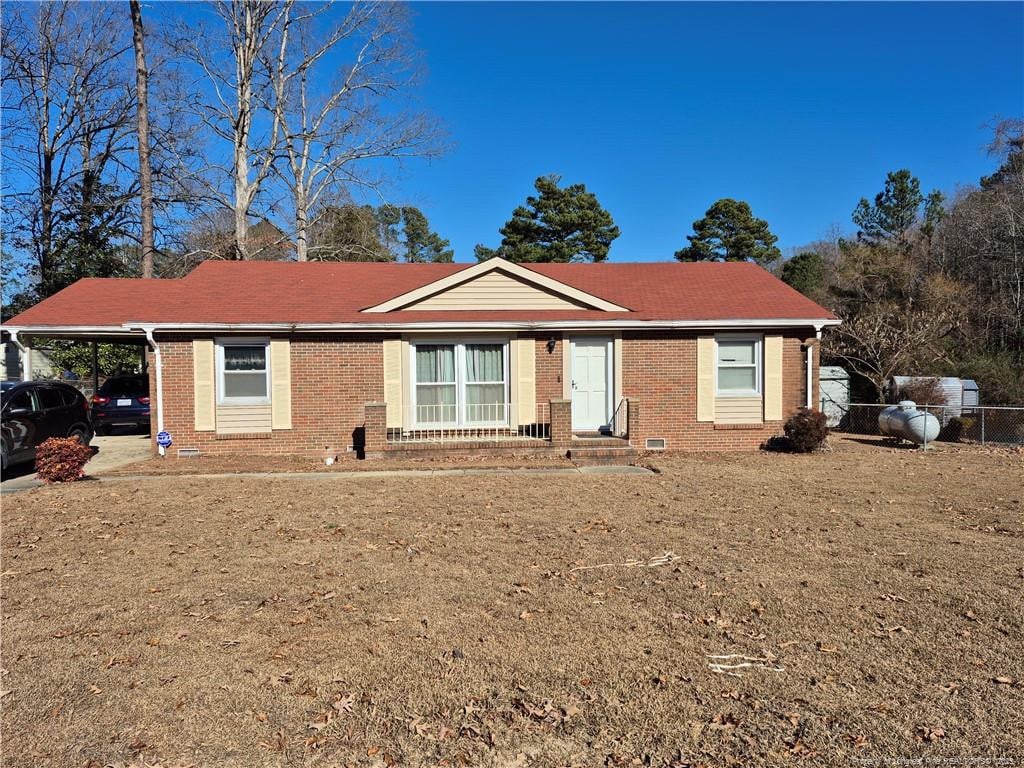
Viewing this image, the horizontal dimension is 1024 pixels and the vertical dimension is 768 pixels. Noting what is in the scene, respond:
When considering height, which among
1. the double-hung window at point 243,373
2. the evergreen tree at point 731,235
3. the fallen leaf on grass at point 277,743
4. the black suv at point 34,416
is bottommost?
the fallen leaf on grass at point 277,743

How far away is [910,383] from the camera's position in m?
17.6

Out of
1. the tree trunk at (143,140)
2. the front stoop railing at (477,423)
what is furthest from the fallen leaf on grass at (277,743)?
the tree trunk at (143,140)

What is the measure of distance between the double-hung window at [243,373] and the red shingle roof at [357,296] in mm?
624

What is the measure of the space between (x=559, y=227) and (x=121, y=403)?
28.0 metres

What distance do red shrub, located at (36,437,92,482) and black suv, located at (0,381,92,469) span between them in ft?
3.99

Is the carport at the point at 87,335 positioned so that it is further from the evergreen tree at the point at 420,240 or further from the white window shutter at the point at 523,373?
the evergreen tree at the point at 420,240

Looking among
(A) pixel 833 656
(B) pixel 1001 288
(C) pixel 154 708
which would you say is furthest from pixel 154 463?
(B) pixel 1001 288

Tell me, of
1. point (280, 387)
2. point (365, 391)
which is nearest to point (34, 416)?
point (280, 387)

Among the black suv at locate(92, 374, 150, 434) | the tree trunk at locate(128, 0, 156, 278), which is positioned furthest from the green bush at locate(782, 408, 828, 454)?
the tree trunk at locate(128, 0, 156, 278)

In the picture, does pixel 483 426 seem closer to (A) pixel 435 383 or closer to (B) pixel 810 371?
(A) pixel 435 383

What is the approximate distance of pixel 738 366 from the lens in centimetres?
1359

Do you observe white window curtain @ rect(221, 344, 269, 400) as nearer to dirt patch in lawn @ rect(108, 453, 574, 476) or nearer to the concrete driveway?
dirt patch in lawn @ rect(108, 453, 574, 476)

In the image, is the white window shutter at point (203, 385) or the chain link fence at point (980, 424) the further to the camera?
the chain link fence at point (980, 424)

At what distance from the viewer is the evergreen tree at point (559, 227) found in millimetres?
38875
